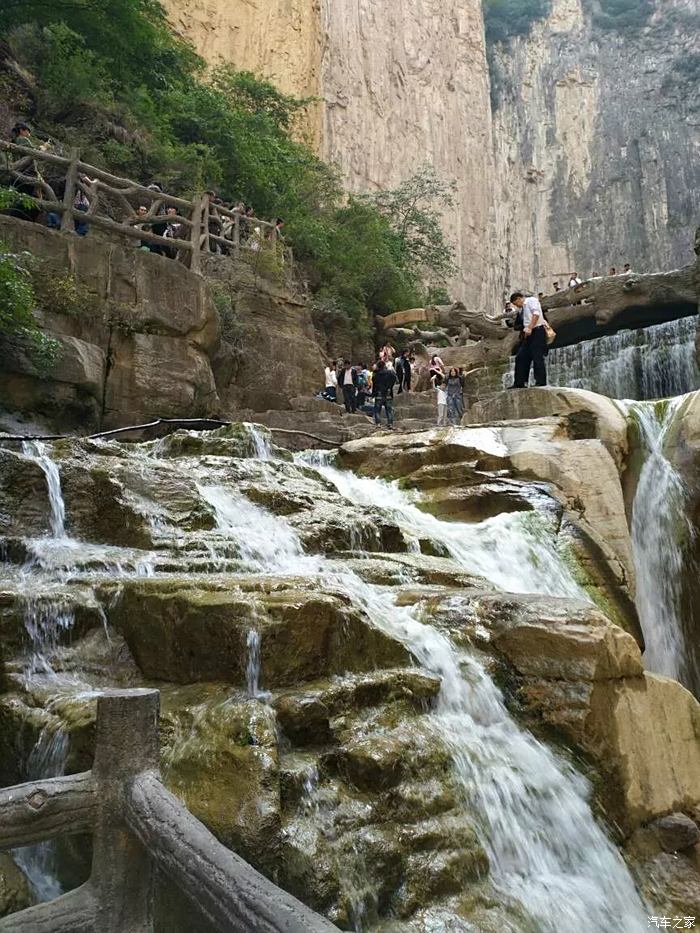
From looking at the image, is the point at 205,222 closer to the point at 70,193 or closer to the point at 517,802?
the point at 70,193

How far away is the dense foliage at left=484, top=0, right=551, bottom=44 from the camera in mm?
47625

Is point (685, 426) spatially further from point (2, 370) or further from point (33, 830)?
point (2, 370)

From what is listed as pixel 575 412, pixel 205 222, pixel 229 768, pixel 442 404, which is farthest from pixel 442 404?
pixel 229 768

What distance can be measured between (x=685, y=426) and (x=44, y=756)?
8.23 metres

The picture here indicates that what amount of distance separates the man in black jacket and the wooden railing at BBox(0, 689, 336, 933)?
12.1 metres

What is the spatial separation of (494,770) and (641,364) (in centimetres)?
1397

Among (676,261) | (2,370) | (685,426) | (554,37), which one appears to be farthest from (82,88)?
(554,37)

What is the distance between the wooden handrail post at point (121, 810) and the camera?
2.14m

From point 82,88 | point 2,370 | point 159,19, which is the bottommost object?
point 2,370

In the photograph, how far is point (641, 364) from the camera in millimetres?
15914

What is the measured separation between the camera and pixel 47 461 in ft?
20.0

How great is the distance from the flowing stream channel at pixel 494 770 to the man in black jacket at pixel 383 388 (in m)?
8.55

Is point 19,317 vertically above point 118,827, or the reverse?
point 19,317

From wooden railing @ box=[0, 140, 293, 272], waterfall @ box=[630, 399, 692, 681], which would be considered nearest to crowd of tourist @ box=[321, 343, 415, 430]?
wooden railing @ box=[0, 140, 293, 272]
